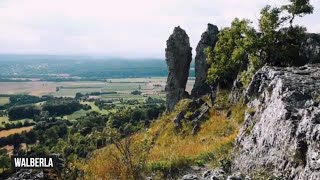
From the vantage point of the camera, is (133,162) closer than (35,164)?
No

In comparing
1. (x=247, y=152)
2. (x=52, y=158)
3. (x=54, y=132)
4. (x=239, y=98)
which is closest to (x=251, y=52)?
(x=239, y=98)

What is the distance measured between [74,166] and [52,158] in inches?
232

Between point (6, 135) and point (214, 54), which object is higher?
point (214, 54)

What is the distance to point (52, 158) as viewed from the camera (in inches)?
531

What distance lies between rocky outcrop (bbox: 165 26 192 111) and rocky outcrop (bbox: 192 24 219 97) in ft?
8.38

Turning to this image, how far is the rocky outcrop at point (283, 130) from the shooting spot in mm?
15898

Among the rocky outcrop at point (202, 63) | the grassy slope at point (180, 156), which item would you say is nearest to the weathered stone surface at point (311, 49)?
the grassy slope at point (180, 156)

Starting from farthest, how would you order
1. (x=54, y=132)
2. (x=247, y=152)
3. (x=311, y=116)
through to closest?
(x=54, y=132)
(x=247, y=152)
(x=311, y=116)

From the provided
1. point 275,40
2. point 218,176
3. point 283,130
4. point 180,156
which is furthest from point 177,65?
point 218,176

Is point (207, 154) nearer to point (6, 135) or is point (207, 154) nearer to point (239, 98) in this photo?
point (239, 98)

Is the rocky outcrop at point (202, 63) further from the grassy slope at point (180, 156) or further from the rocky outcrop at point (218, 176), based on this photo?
the rocky outcrop at point (218, 176)

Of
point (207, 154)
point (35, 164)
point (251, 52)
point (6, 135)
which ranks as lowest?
point (6, 135)

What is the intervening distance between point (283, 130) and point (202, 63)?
46934 mm

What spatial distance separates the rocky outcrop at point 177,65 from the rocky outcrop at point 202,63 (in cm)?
255
